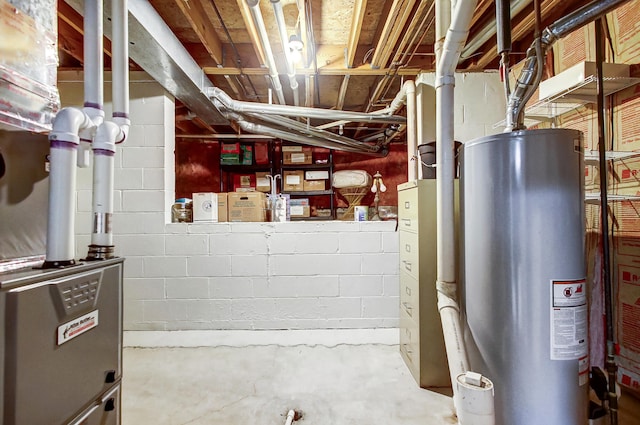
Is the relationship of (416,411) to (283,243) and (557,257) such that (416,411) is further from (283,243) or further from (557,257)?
(283,243)

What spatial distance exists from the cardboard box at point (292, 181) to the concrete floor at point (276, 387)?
2.74 m

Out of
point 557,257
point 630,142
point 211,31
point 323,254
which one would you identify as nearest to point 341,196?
point 323,254

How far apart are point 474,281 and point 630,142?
139 cm

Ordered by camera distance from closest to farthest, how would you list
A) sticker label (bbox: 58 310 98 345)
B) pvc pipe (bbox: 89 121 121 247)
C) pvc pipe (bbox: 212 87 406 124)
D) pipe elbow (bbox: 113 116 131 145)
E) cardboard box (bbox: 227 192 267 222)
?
sticker label (bbox: 58 310 98 345), pvc pipe (bbox: 89 121 121 247), pipe elbow (bbox: 113 116 131 145), cardboard box (bbox: 227 192 267 222), pvc pipe (bbox: 212 87 406 124)

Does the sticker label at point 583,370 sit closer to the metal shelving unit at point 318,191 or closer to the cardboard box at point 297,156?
the metal shelving unit at point 318,191

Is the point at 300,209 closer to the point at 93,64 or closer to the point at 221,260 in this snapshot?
the point at 221,260

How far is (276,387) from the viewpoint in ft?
6.41

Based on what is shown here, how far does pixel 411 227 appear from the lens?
80.5 inches

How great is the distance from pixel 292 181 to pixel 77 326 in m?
4.15

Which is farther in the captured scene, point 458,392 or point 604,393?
point 604,393

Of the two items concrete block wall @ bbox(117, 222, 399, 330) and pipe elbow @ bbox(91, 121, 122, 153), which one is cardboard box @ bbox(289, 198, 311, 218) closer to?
concrete block wall @ bbox(117, 222, 399, 330)

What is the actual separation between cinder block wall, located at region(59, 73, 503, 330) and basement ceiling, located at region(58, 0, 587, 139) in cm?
42

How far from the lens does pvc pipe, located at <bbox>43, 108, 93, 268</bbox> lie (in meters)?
0.92

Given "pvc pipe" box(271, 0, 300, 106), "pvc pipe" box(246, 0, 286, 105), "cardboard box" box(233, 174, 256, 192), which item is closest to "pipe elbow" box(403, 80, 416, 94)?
"pvc pipe" box(271, 0, 300, 106)
